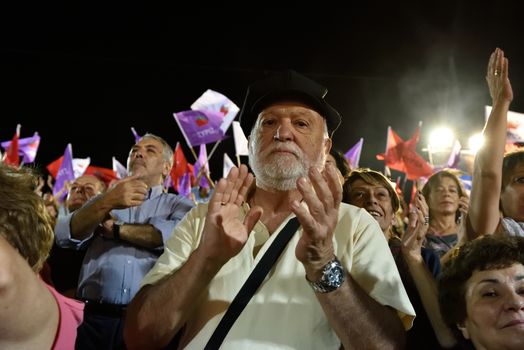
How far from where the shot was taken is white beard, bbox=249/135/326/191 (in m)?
2.59

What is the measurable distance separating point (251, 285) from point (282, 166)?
59 centimetres

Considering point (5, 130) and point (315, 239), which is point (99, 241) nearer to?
point (315, 239)

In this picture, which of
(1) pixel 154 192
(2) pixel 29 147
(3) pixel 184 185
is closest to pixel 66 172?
(3) pixel 184 185

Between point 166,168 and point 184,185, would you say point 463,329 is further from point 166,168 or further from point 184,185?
point 184,185

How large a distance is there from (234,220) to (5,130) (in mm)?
26270

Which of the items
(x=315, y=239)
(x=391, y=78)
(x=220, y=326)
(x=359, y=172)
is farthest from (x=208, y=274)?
(x=391, y=78)

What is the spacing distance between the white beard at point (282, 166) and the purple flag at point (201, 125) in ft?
20.4

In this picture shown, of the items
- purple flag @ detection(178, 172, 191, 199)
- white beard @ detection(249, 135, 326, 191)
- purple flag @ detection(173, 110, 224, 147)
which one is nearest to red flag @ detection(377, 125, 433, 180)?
purple flag @ detection(173, 110, 224, 147)

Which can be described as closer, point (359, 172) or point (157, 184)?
point (359, 172)

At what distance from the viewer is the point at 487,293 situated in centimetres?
242

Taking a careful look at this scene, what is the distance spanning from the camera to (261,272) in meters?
2.22

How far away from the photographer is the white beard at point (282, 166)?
8.48 ft

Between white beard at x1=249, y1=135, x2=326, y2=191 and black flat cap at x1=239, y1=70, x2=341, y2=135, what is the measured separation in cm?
21

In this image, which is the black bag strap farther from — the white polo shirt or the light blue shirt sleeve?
the light blue shirt sleeve
